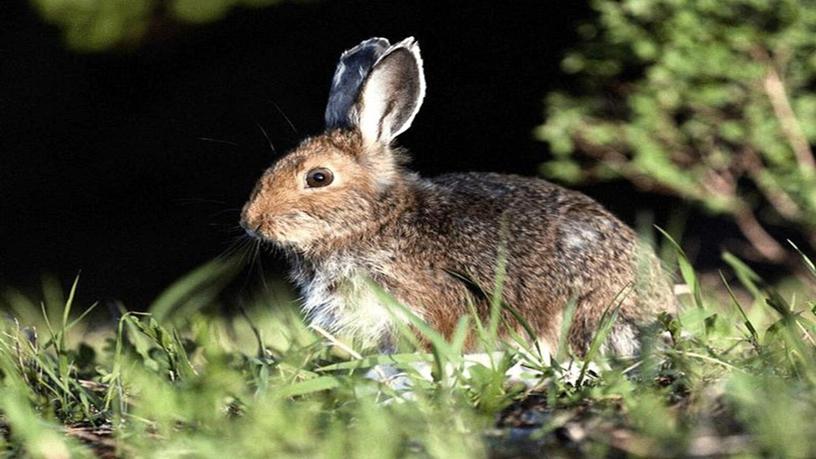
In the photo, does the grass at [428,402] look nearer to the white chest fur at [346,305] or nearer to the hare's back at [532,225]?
the white chest fur at [346,305]

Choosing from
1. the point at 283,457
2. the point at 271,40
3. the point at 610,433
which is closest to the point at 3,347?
the point at 283,457

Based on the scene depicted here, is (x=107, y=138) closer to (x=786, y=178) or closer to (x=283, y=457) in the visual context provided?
(x=786, y=178)

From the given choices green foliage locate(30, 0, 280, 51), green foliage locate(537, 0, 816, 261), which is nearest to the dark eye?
green foliage locate(30, 0, 280, 51)

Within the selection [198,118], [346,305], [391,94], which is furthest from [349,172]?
[198,118]

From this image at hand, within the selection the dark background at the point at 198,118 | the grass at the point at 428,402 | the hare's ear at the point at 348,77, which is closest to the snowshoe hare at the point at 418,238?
the hare's ear at the point at 348,77

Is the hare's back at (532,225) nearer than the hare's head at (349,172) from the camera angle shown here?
Yes

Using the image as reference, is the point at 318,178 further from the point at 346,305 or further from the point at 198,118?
the point at 198,118
